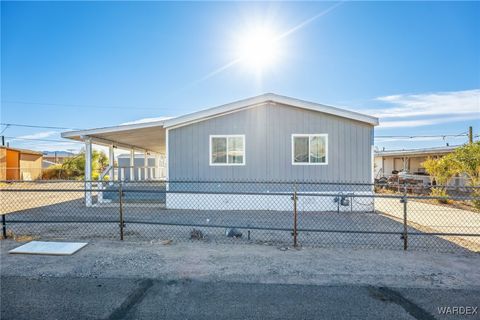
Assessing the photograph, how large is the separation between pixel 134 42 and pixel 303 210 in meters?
10.1

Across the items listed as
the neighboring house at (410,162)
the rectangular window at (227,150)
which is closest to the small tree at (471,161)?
the neighboring house at (410,162)

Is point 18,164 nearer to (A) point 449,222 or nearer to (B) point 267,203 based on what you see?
(B) point 267,203

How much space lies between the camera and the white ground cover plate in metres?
3.98

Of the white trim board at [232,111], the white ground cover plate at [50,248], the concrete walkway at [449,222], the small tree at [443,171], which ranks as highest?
the white trim board at [232,111]

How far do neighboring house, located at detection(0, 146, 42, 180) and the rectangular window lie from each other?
2252 centimetres

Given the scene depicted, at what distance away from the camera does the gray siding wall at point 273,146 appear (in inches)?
350

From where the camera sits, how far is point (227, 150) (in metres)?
9.18

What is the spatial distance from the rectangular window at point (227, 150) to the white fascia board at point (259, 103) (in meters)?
0.91

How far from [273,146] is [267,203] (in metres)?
2.05

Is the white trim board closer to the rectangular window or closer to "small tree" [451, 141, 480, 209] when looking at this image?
the rectangular window

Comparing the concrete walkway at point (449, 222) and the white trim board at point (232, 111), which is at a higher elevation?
the white trim board at point (232, 111)

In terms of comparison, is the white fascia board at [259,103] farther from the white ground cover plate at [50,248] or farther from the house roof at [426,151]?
the house roof at [426,151]

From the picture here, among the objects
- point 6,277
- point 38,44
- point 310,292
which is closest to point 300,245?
point 310,292

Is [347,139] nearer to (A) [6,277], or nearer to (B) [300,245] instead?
(B) [300,245]
